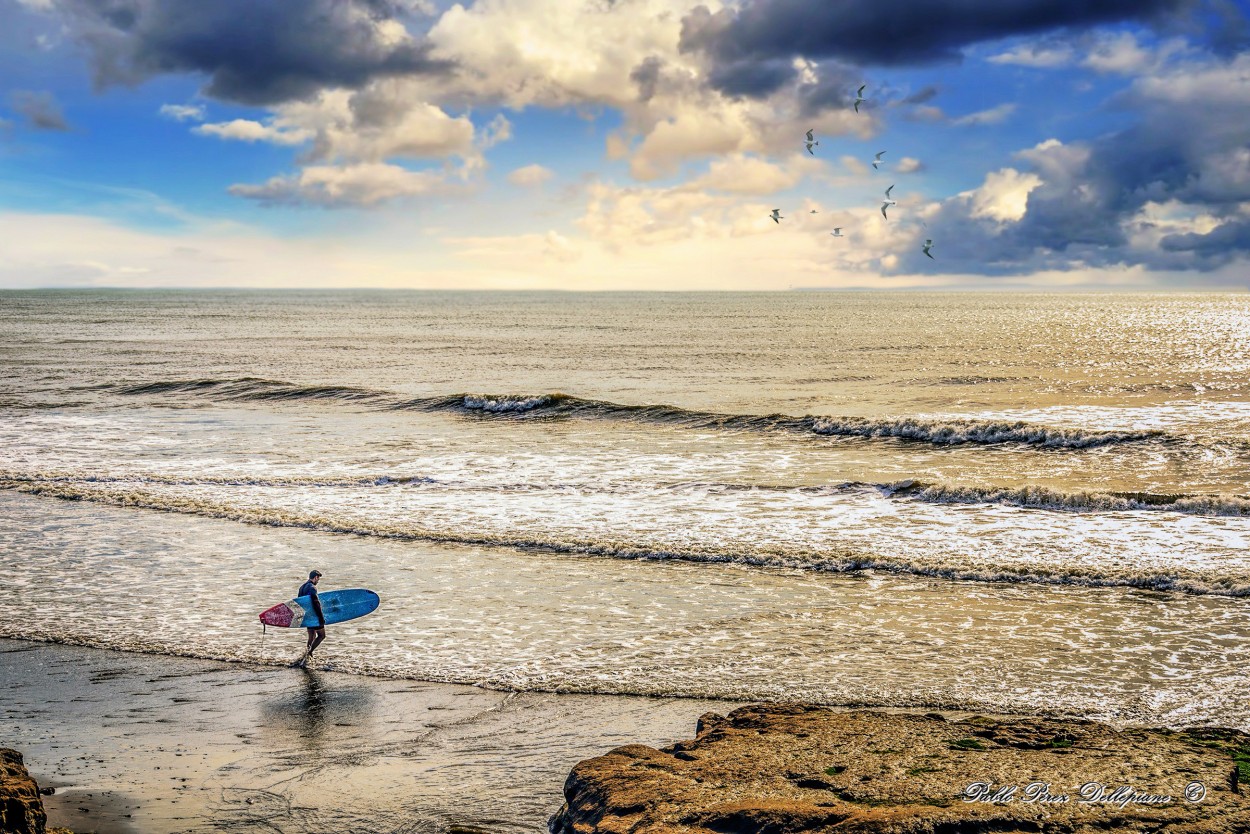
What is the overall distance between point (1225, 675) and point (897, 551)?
240 inches

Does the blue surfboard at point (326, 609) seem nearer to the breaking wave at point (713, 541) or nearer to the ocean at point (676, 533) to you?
the ocean at point (676, 533)

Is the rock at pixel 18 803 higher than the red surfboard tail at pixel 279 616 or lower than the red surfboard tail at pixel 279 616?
higher

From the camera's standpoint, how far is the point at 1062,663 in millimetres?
10906

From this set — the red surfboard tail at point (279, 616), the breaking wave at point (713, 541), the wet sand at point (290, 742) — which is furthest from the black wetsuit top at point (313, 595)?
the breaking wave at point (713, 541)

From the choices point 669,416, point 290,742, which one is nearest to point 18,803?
point 290,742

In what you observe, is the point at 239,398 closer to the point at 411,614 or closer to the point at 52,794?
Result: the point at 411,614

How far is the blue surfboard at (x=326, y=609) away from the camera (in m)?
11.8

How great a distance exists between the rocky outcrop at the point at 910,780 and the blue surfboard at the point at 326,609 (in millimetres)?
6096

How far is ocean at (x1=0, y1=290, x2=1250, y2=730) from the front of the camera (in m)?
Result: 11.2

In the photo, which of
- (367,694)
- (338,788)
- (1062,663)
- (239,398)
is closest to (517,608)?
(367,694)

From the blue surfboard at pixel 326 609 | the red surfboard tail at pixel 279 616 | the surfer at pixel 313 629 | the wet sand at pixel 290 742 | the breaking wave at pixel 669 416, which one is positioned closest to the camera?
the wet sand at pixel 290 742

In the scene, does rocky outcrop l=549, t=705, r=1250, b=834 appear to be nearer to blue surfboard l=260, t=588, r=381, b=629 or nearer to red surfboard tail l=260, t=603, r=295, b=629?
blue surfboard l=260, t=588, r=381, b=629

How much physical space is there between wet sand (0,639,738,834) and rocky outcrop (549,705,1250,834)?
1370mm

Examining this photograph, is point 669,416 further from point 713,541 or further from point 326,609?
point 326,609
